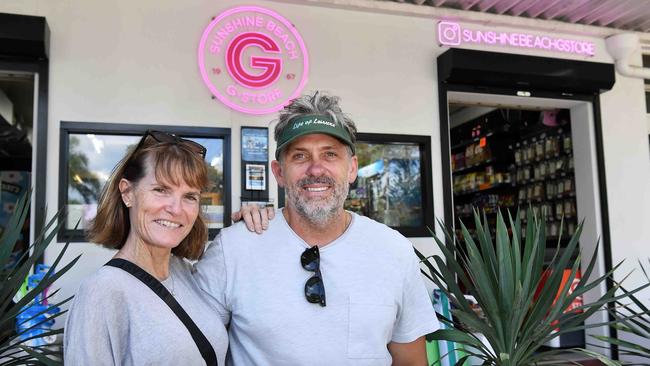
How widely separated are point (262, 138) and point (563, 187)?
146 inches

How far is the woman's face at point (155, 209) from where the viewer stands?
1.69 meters

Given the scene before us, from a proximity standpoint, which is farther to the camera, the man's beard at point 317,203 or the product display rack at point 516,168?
the product display rack at point 516,168

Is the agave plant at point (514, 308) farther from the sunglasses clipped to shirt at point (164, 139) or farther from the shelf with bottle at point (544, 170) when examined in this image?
the shelf with bottle at point (544, 170)

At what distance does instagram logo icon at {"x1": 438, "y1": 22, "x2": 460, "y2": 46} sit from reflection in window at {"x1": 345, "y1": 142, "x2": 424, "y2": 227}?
3.21 feet

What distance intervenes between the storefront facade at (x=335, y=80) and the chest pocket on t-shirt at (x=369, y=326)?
2.57 metres

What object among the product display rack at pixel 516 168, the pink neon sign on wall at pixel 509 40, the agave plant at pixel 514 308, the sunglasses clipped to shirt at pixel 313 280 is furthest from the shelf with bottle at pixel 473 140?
the sunglasses clipped to shirt at pixel 313 280

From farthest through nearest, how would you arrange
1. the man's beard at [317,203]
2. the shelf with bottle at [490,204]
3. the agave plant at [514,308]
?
the shelf with bottle at [490,204], the agave plant at [514,308], the man's beard at [317,203]

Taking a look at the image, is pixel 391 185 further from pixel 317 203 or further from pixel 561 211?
pixel 317 203

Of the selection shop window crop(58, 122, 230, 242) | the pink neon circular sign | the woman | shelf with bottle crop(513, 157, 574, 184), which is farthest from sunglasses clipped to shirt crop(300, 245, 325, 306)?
shelf with bottle crop(513, 157, 574, 184)

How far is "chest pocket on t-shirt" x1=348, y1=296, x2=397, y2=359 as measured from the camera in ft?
Result: 5.84

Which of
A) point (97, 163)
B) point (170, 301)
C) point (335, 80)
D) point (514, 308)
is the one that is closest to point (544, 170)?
point (335, 80)

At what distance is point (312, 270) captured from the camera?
1.82 meters

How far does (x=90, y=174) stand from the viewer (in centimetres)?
421

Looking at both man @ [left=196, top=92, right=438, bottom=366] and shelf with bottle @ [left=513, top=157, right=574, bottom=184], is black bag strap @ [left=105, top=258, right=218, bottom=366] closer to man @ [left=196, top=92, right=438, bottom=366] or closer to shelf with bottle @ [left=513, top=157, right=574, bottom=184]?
man @ [left=196, top=92, right=438, bottom=366]
